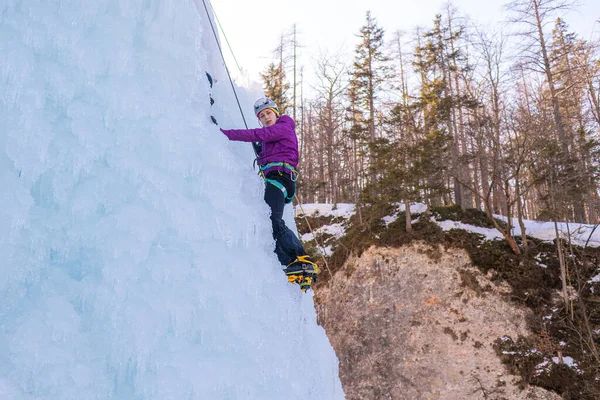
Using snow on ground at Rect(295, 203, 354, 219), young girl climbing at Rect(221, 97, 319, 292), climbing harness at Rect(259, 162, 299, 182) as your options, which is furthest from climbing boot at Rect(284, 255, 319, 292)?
snow on ground at Rect(295, 203, 354, 219)

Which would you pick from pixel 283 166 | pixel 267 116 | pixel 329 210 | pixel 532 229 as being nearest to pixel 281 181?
pixel 283 166

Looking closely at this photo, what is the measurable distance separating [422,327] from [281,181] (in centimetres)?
848

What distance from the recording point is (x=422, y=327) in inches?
387

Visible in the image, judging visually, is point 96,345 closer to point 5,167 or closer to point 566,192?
point 5,167

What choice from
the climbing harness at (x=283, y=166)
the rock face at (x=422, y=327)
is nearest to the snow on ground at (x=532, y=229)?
the rock face at (x=422, y=327)

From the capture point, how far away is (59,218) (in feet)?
6.38

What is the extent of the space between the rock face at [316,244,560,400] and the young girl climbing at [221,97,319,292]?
25.9 ft

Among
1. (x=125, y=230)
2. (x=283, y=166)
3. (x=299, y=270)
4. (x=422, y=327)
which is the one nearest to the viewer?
(x=125, y=230)

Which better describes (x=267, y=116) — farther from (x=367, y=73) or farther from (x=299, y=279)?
(x=367, y=73)

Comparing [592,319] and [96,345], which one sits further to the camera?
[592,319]

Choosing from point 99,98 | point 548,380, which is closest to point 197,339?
point 99,98

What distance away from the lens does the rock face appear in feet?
29.0

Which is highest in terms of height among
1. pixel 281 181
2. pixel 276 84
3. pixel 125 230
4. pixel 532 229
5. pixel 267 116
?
pixel 276 84

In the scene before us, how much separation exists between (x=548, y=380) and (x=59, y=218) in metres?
10.1
